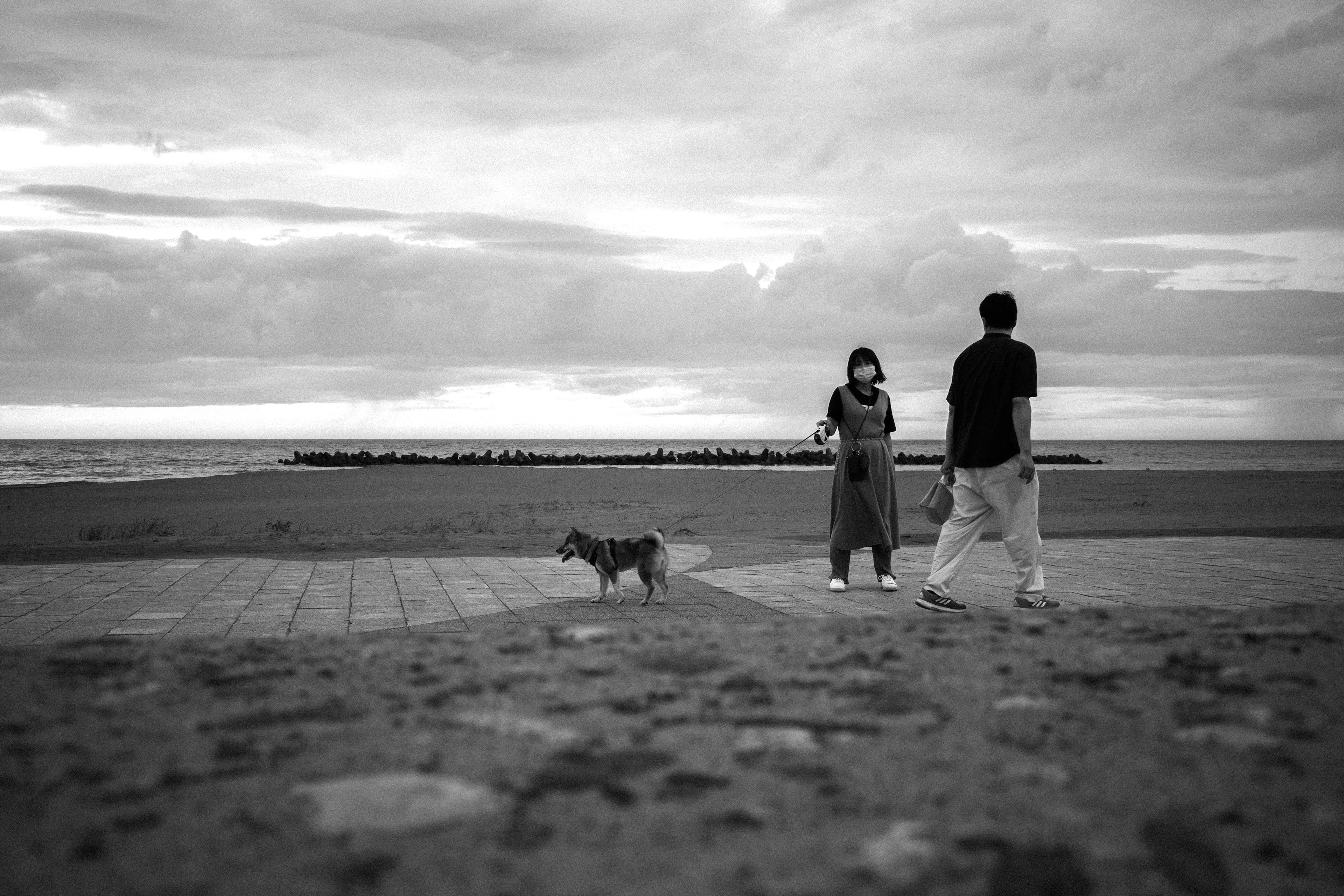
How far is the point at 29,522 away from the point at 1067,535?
1732cm

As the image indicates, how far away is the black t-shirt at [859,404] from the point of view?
862 centimetres

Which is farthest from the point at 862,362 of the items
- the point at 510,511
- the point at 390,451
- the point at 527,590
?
the point at 390,451

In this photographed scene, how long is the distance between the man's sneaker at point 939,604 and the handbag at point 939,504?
66cm

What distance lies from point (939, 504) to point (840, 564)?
1.28 metres

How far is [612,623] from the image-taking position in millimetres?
6715

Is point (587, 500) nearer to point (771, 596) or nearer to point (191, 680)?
point (771, 596)

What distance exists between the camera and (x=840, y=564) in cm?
844

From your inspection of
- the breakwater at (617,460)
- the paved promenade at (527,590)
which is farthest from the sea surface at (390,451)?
the paved promenade at (527,590)

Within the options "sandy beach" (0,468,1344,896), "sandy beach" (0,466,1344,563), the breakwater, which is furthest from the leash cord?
the breakwater

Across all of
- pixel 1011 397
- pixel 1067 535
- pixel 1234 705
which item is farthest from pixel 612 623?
pixel 1067 535

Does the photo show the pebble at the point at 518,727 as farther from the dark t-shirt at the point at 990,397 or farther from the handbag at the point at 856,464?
the handbag at the point at 856,464

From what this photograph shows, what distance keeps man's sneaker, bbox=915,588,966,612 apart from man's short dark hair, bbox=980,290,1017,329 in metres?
1.79

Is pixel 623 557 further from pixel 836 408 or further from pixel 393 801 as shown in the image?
pixel 393 801

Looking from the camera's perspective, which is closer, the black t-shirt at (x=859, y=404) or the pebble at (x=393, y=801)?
the pebble at (x=393, y=801)
